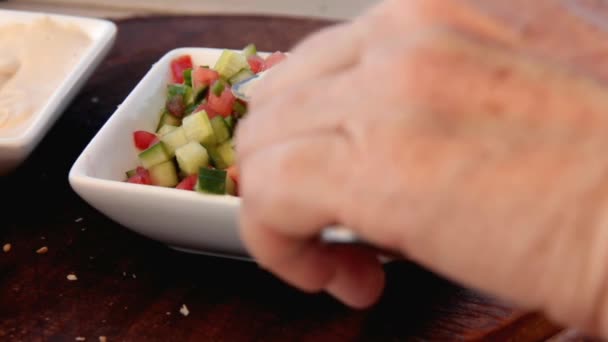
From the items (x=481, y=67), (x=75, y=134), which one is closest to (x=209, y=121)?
(x=75, y=134)

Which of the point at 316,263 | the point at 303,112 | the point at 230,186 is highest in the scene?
the point at 303,112

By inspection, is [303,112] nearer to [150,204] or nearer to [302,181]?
[302,181]

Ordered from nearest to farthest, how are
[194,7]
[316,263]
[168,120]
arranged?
[316,263], [168,120], [194,7]

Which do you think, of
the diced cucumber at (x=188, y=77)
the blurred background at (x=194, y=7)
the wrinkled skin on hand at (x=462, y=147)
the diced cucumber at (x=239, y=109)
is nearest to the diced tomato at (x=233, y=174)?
the diced cucumber at (x=239, y=109)

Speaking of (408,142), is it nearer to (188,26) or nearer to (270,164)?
(270,164)

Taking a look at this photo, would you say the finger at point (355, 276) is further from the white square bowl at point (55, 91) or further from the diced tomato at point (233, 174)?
the white square bowl at point (55, 91)

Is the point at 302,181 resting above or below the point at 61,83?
above

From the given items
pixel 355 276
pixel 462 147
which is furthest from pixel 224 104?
pixel 462 147
